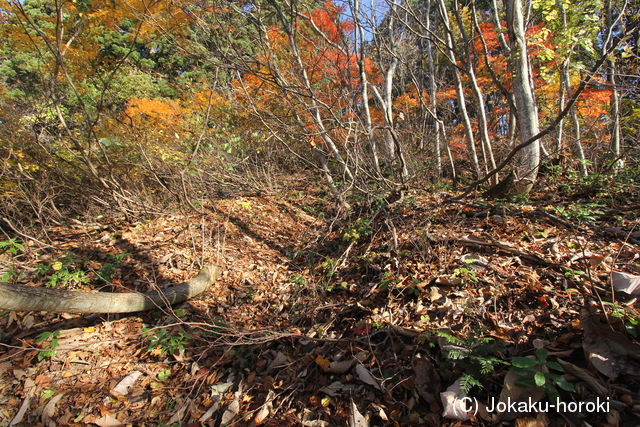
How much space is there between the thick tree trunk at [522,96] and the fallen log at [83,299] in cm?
507

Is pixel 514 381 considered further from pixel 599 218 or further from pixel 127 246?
pixel 127 246

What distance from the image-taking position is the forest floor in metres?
1.59

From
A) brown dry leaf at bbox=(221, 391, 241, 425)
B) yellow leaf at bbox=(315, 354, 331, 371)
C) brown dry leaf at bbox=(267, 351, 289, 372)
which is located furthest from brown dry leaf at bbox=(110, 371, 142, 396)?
yellow leaf at bbox=(315, 354, 331, 371)

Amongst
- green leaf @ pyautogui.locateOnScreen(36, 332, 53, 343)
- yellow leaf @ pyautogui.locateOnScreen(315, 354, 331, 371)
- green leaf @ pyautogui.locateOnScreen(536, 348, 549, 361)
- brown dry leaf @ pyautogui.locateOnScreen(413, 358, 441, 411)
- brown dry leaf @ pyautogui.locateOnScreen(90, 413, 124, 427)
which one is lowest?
brown dry leaf @ pyautogui.locateOnScreen(90, 413, 124, 427)

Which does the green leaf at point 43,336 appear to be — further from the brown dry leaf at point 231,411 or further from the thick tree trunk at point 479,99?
the thick tree trunk at point 479,99

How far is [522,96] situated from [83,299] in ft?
20.1

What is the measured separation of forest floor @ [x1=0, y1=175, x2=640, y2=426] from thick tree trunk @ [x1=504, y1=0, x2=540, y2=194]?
16.7 inches

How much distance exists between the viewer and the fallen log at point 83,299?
1928 mm

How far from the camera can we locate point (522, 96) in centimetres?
403

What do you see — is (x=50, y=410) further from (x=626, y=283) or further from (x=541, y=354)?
(x=626, y=283)

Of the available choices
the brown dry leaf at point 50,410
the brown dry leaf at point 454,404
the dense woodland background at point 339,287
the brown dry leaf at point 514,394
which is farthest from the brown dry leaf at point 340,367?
the brown dry leaf at point 50,410

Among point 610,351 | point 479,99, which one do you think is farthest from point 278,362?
point 479,99

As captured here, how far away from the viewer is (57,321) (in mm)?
2877

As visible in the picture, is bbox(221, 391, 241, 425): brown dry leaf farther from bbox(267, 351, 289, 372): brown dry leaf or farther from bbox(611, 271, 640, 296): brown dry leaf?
bbox(611, 271, 640, 296): brown dry leaf
